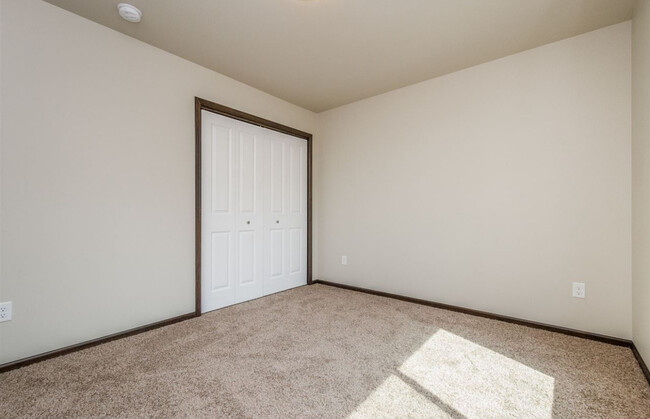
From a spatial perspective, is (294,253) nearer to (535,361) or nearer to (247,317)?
(247,317)

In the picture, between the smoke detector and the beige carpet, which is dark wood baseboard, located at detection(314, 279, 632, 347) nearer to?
the beige carpet

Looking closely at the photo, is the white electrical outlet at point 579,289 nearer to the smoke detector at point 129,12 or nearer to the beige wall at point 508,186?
the beige wall at point 508,186

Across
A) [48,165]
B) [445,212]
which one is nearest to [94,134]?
[48,165]

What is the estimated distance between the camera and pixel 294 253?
3820 mm

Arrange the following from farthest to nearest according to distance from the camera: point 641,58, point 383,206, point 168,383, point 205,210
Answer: point 383,206
point 205,210
point 641,58
point 168,383

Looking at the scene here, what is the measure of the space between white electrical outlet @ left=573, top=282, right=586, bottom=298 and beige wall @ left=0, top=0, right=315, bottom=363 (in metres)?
3.21

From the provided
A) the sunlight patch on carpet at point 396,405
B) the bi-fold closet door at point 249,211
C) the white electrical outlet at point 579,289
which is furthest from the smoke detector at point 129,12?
the white electrical outlet at point 579,289

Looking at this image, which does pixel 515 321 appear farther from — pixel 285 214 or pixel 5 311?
pixel 5 311

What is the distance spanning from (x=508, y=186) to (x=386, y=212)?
1.24 metres

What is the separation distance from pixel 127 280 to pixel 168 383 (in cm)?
104

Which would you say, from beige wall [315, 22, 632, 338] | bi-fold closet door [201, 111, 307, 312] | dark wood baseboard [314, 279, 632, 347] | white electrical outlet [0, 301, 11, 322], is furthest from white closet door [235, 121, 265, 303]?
white electrical outlet [0, 301, 11, 322]

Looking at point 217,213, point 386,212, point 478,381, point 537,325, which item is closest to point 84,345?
point 217,213

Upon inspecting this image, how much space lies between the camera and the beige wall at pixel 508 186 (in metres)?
2.17

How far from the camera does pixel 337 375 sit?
5.63ft
